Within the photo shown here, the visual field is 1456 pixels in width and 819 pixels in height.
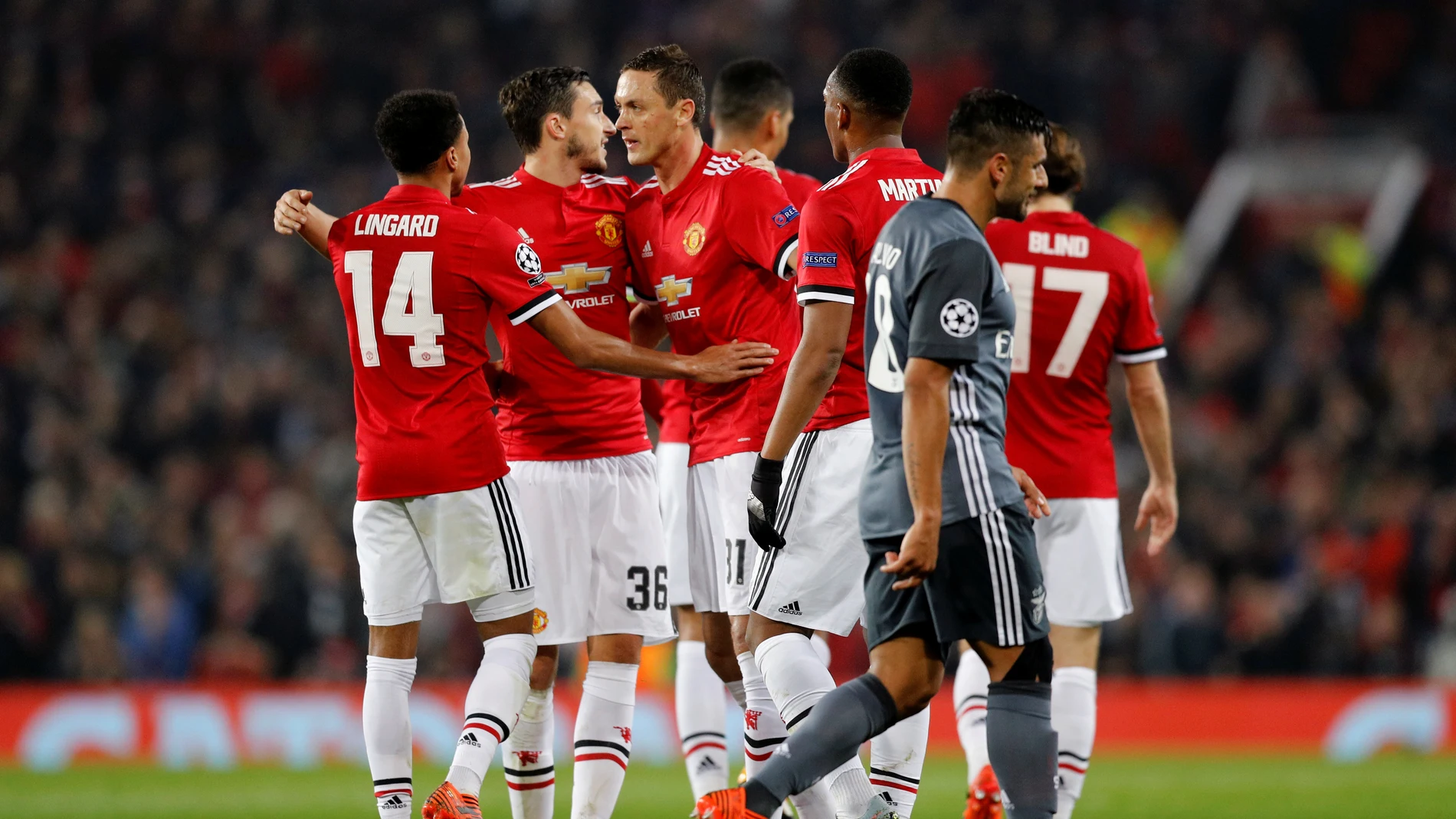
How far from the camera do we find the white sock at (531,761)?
19.8 ft

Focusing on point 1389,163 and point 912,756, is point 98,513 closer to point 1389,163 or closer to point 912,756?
point 912,756

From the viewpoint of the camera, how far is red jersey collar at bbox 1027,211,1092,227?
6551 mm

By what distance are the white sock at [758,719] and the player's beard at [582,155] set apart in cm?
195

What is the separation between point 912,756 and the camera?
5.78 m

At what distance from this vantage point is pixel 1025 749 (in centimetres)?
455

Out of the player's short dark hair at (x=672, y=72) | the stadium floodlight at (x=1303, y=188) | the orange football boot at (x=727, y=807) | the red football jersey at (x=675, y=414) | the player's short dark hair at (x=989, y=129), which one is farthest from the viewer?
the stadium floodlight at (x=1303, y=188)

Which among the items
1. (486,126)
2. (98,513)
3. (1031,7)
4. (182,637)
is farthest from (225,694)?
(1031,7)

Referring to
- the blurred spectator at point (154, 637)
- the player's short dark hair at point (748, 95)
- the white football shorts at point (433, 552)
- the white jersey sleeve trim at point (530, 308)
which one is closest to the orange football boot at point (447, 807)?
the white football shorts at point (433, 552)

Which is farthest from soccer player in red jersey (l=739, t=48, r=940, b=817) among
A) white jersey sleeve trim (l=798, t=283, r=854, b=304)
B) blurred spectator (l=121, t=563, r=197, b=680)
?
blurred spectator (l=121, t=563, r=197, b=680)

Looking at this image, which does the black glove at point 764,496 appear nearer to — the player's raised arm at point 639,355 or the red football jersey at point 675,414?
the player's raised arm at point 639,355

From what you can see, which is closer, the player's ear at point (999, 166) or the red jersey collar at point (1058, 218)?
the player's ear at point (999, 166)

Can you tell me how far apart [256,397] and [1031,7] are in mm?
9445

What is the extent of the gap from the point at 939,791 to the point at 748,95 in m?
4.54

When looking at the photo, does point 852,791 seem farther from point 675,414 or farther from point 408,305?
point 408,305
